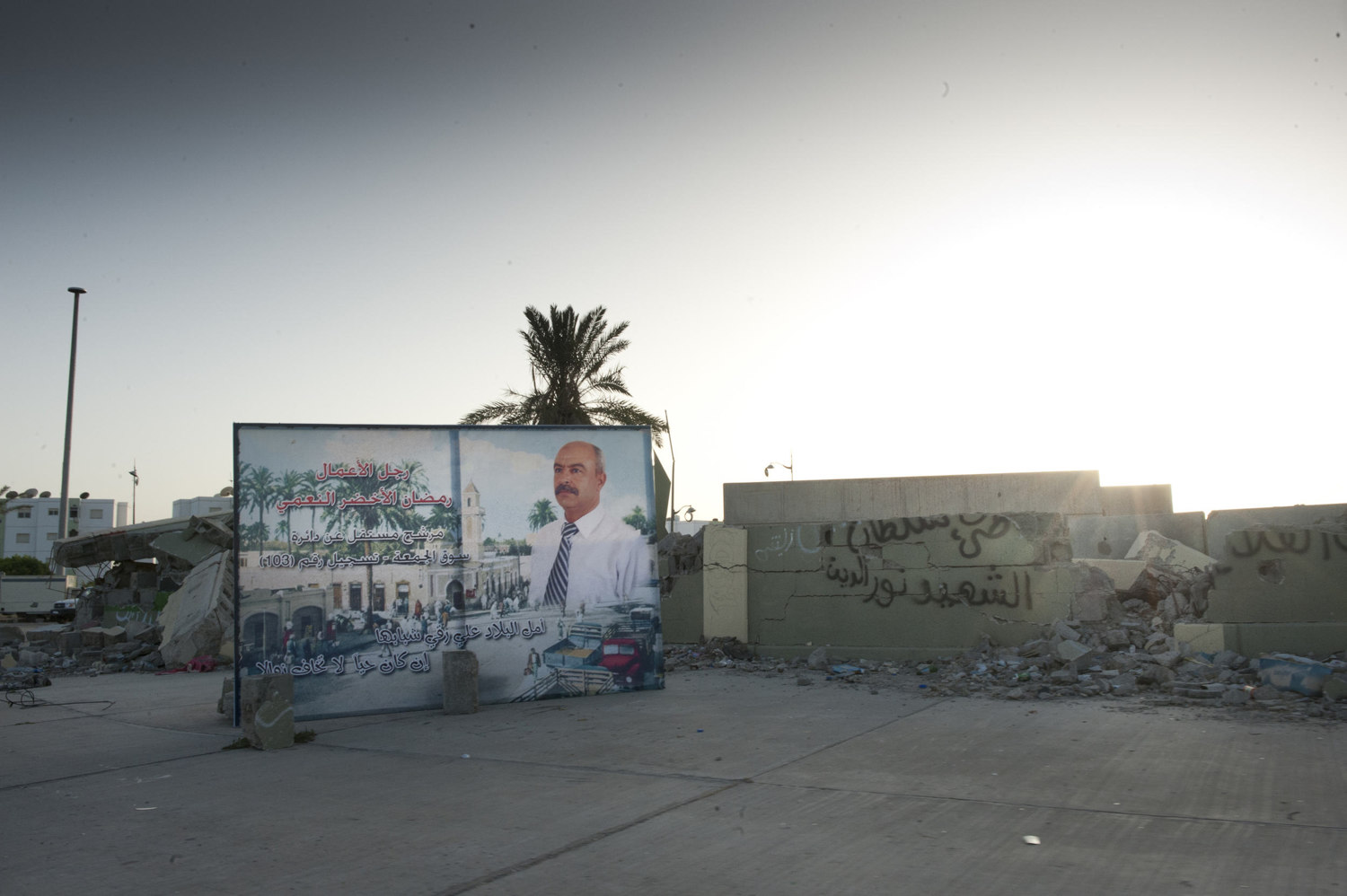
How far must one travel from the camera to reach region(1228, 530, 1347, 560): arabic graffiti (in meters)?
9.10

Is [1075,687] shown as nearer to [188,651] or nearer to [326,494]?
[326,494]

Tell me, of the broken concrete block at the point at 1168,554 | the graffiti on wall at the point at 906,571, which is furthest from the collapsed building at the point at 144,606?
the broken concrete block at the point at 1168,554

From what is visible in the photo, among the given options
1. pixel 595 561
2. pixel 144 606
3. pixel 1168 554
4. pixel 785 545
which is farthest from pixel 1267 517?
pixel 144 606

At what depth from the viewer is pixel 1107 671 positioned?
9234mm

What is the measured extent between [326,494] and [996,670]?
22.9 feet

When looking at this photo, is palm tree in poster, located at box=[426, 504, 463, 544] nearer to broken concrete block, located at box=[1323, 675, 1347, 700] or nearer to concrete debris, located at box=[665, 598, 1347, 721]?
concrete debris, located at box=[665, 598, 1347, 721]

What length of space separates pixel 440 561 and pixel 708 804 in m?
4.90

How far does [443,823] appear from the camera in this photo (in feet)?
15.9

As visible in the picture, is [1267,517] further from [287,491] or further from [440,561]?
[287,491]

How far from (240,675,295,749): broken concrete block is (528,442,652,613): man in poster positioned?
2.66 metres

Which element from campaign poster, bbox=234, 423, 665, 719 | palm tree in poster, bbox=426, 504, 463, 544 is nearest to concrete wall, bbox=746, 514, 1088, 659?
campaign poster, bbox=234, 423, 665, 719

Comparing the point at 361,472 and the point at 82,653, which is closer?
the point at 361,472

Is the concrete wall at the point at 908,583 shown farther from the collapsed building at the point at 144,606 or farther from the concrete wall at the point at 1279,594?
the collapsed building at the point at 144,606

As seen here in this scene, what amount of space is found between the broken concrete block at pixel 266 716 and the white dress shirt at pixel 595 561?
2.66 metres
